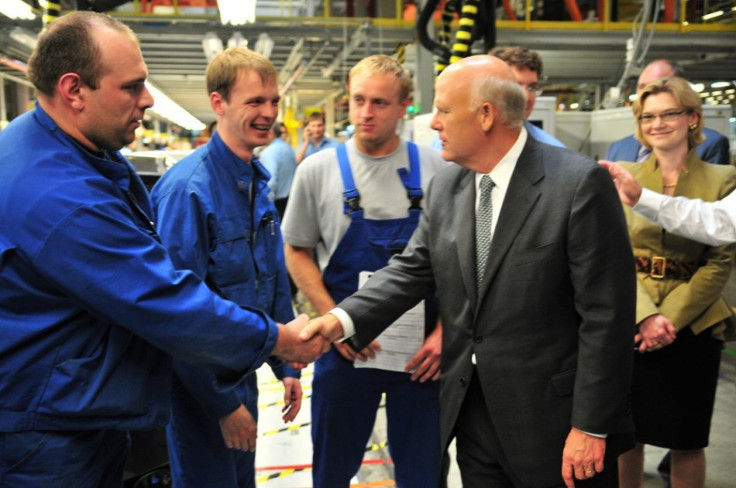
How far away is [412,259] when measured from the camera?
257 cm

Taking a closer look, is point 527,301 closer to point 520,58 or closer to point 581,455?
point 581,455

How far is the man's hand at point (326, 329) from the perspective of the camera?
2.51m

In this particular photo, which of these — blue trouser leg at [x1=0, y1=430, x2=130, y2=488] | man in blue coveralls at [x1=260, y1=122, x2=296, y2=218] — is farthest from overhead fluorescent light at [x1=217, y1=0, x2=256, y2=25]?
blue trouser leg at [x1=0, y1=430, x2=130, y2=488]

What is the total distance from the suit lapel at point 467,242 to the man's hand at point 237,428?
0.89 metres

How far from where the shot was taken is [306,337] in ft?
8.14

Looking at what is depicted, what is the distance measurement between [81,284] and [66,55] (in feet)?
1.97

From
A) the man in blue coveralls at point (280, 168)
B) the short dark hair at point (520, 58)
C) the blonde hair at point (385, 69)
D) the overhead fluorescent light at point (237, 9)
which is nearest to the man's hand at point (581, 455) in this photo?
the blonde hair at point (385, 69)

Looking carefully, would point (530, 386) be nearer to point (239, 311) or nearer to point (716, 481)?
point (239, 311)

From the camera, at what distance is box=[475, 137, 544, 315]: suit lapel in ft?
7.01

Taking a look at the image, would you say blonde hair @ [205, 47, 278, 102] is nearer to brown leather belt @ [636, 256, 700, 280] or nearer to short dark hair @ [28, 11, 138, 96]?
short dark hair @ [28, 11, 138, 96]

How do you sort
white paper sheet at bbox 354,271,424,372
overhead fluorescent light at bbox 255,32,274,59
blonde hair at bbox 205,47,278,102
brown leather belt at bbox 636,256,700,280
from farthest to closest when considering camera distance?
overhead fluorescent light at bbox 255,32,274,59
brown leather belt at bbox 636,256,700,280
white paper sheet at bbox 354,271,424,372
blonde hair at bbox 205,47,278,102

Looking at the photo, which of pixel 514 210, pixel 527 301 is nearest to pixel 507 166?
pixel 514 210

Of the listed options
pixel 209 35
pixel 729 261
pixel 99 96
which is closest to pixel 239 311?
pixel 99 96

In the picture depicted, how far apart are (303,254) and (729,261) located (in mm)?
1867
